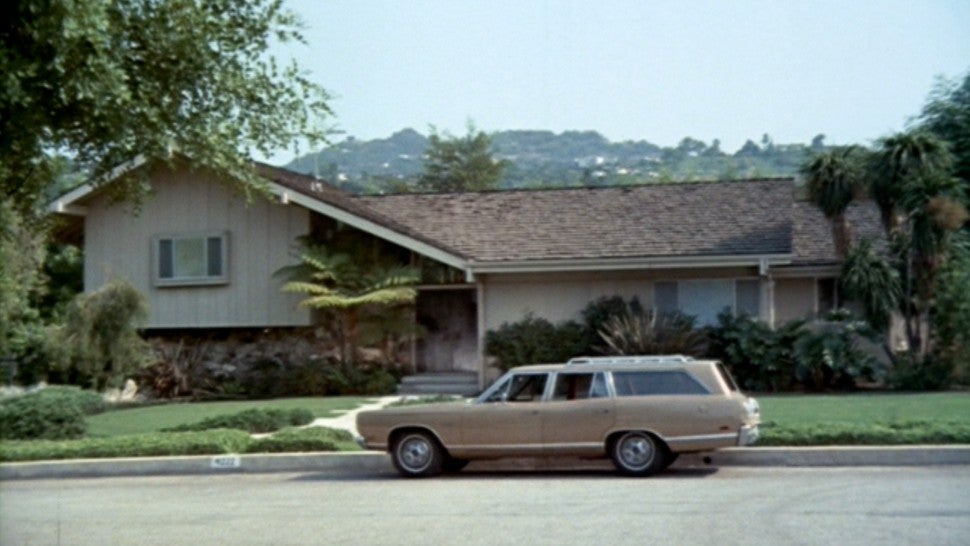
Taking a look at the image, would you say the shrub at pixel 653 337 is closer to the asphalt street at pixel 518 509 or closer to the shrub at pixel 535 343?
the shrub at pixel 535 343

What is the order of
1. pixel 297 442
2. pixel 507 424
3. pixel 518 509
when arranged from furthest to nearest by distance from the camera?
pixel 297 442 < pixel 507 424 < pixel 518 509

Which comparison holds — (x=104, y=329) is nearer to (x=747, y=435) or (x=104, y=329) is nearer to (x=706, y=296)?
(x=706, y=296)

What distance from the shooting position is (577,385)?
1688 centimetres

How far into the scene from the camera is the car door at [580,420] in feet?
53.9

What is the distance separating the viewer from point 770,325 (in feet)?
93.8

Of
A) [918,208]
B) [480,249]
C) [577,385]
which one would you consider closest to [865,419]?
[577,385]

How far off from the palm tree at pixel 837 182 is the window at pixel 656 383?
528 inches

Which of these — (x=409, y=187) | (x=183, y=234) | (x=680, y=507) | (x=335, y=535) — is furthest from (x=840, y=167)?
(x=409, y=187)

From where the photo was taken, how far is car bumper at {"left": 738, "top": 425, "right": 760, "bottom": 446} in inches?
631

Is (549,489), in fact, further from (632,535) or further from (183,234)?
(183,234)

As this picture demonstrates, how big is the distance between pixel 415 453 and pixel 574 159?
123689 millimetres

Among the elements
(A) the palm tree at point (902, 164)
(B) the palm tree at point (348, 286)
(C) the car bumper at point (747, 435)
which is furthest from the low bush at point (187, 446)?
(A) the palm tree at point (902, 164)

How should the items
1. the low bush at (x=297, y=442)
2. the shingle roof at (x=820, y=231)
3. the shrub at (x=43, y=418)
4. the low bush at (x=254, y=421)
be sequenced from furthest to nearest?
the shingle roof at (x=820, y=231)
the low bush at (x=254, y=421)
the shrub at (x=43, y=418)
the low bush at (x=297, y=442)

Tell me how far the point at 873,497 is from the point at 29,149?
10.4 metres
